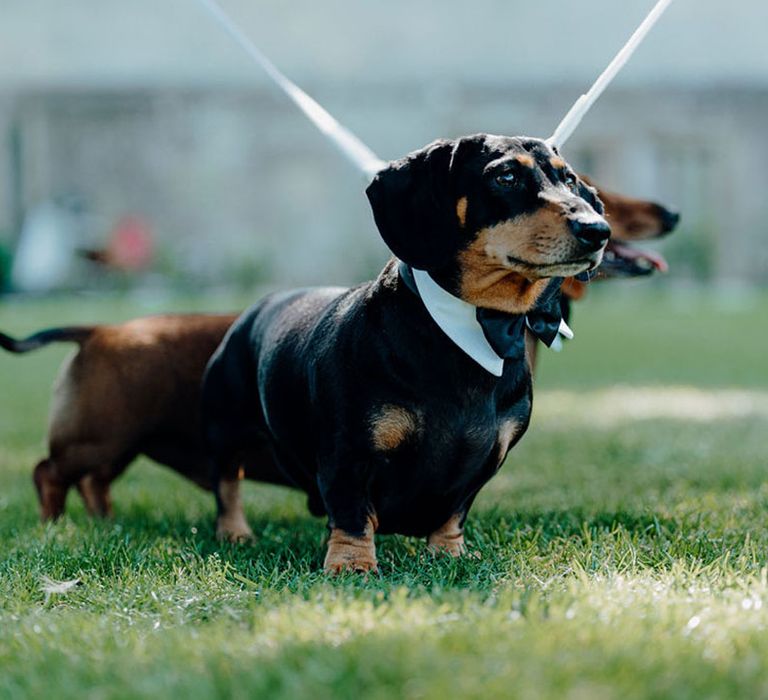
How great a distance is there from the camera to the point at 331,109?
69.3 ft

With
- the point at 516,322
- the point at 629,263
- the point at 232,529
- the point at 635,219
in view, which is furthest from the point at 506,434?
the point at 635,219

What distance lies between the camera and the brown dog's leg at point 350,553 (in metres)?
2.88

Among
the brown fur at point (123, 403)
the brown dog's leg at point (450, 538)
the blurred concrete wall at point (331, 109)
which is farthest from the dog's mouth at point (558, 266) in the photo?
the blurred concrete wall at point (331, 109)

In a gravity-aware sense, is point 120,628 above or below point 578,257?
below

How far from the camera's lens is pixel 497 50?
72.6 ft

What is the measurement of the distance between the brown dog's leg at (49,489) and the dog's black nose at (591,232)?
222cm

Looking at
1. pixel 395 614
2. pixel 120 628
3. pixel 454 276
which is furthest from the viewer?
pixel 454 276

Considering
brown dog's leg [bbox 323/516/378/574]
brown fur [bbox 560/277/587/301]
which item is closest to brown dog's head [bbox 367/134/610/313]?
brown dog's leg [bbox 323/516/378/574]

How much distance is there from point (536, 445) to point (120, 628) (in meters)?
3.52

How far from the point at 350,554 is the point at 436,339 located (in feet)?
1.82

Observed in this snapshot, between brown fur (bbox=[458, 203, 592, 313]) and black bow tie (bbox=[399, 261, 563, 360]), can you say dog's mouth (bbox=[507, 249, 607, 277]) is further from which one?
black bow tie (bbox=[399, 261, 563, 360])

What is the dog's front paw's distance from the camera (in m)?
2.87

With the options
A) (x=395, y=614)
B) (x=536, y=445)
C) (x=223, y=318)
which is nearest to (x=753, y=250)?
(x=536, y=445)

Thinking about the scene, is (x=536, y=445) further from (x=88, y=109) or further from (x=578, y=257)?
(x=88, y=109)
